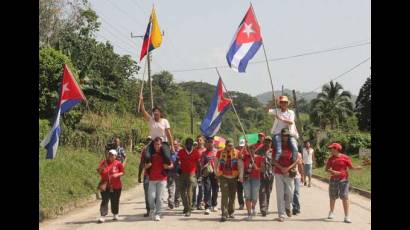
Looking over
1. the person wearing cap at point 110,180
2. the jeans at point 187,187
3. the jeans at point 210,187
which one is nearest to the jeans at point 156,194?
the person wearing cap at point 110,180

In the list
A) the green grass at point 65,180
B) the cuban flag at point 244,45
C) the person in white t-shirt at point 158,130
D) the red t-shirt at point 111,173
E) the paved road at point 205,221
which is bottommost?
the paved road at point 205,221

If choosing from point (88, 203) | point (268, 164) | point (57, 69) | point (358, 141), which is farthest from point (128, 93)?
point (268, 164)

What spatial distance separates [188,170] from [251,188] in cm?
150

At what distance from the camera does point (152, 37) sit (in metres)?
14.5

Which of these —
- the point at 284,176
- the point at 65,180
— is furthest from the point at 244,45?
the point at 65,180

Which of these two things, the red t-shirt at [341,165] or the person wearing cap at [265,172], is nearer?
the red t-shirt at [341,165]

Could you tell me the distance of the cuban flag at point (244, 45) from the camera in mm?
13367

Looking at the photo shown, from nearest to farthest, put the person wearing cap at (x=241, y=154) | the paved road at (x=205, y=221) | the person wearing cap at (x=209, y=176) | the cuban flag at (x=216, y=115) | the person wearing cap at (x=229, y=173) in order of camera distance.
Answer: the paved road at (x=205, y=221), the person wearing cap at (x=229, y=173), the person wearing cap at (x=241, y=154), the person wearing cap at (x=209, y=176), the cuban flag at (x=216, y=115)

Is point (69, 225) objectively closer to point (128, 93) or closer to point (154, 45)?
point (154, 45)

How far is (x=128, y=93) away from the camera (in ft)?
162

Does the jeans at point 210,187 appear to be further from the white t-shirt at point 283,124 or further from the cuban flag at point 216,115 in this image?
the white t-shirt at point 283,124

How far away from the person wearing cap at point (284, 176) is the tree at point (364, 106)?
58.3 metres

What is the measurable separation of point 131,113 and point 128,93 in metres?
3.65
